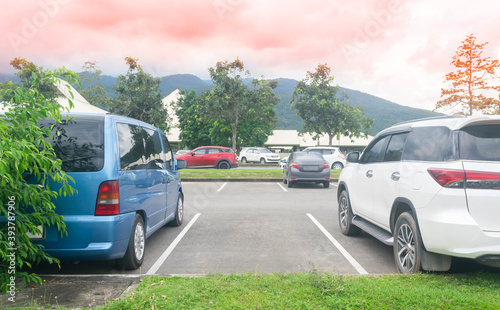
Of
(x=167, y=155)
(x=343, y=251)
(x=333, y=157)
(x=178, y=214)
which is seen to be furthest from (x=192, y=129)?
(x=343, y=251)

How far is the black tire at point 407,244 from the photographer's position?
404 centimetres

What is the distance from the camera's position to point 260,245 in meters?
6.07

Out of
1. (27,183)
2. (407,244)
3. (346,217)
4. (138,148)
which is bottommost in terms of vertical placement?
(346,217)

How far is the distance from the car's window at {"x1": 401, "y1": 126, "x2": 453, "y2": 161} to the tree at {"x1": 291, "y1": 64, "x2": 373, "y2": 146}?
154ft

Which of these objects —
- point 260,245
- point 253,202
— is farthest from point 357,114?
point 260,245

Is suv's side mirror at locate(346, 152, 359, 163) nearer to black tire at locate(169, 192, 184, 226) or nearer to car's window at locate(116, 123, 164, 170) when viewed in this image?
car's window at locate(116, 123, 164, 170)

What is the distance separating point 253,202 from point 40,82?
812 cm

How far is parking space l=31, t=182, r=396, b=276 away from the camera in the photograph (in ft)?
16.0

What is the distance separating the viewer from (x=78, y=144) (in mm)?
4293

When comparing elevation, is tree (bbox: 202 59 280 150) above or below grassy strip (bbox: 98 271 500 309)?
above

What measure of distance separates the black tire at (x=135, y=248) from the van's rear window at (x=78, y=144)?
1002mm

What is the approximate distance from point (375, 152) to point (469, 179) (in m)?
2.20

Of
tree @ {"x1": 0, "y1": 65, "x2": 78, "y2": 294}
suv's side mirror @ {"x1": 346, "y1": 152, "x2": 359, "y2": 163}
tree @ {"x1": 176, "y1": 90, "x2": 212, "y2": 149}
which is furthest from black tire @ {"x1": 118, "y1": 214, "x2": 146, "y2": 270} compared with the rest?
tree @ {"x1": 176, "y1": 90, "x2": 212, "y2": 149}

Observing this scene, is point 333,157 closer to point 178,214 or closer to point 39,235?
point 178,214
